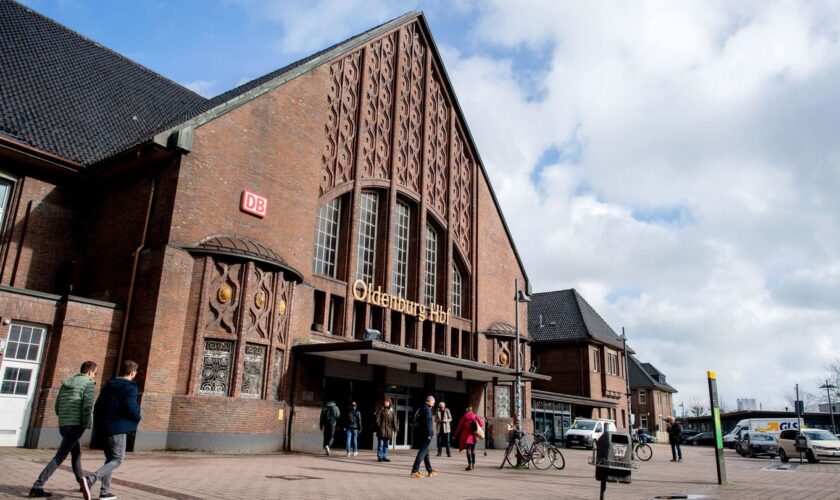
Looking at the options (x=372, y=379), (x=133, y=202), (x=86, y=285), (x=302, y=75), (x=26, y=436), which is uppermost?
(x=302, y=75)

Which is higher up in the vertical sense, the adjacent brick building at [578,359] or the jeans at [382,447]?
the adjacent brick building at [578,359]

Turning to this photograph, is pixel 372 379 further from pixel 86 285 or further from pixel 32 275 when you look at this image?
pixel 32 275

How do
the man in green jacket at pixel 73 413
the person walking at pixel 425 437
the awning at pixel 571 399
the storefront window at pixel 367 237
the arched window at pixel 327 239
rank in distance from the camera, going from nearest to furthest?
the man in green jacket at pixel 73 413
the person walking at pixel 425 437
the arched window at pixel 327 239
the storefront window at pixel 367 237
the awning at pixel 571 399

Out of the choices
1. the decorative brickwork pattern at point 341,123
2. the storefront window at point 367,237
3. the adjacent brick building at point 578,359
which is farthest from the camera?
the adjacent brick building at point 578,359

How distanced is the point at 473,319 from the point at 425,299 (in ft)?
10.5

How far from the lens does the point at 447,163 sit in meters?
31.2

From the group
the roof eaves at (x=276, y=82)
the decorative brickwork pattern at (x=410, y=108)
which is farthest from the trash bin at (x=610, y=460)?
the decorative brickwork pattern at (x=410, y=108)

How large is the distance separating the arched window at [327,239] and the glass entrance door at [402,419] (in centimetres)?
571

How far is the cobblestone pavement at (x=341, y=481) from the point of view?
29.3 ft

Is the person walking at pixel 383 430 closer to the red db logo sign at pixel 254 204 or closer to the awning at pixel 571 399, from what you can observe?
the red db logo sign at pixel 254 204

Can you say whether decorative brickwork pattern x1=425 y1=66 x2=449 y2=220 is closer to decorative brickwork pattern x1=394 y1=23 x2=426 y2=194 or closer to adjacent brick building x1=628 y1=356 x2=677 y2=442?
decorative brickwork pattern x1=394 y1=23 x2=426 y2=194

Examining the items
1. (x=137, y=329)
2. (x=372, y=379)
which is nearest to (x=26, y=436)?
(x=137, y=329)

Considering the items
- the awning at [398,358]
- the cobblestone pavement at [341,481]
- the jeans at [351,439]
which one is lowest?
the cobblestone pavement at [341,481]

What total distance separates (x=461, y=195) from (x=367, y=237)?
7.48 meters
